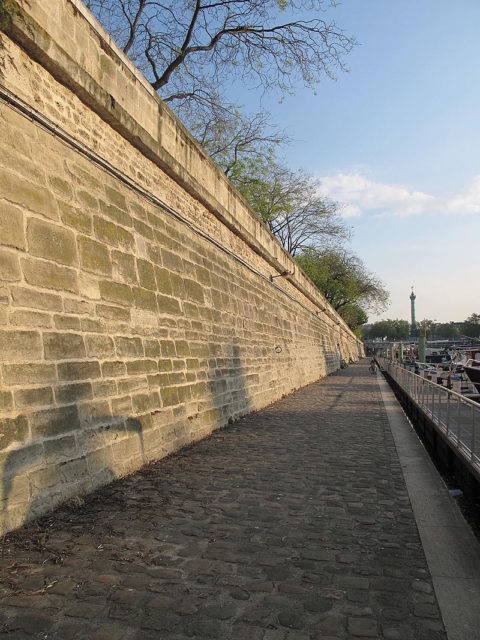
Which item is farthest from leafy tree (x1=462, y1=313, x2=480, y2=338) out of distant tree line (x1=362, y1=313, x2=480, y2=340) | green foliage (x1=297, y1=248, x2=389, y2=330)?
green foliage (x1=297, y1=248, x2=389, y2=330)

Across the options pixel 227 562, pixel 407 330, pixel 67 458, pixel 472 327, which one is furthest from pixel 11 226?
pixel 407 330

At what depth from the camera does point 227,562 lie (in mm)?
3113

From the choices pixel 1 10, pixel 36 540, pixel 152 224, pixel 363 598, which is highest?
pixel 1 10

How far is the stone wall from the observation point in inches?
153

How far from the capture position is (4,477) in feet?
11.3

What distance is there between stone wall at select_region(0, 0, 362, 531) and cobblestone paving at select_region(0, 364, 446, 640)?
1.81 ft

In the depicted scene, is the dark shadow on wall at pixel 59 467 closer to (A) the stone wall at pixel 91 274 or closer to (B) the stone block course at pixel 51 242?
(A) the stone wall at pixel 91 274

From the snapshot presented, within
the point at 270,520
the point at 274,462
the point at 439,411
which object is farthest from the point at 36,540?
the point at 439,411

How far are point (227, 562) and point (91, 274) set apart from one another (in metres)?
3.13

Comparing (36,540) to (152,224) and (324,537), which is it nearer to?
(324,537)

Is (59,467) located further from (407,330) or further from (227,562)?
(407,330)

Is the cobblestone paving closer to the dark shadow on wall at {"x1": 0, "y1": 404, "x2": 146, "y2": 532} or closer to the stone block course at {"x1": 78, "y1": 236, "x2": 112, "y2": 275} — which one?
the dark shadow on wall at {"x1": 0, "y1": 404, "x2": 146, "y2": 532}

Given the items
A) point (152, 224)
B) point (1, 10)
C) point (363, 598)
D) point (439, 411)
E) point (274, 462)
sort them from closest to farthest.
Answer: point (363, 598) → point (1, 10) → point (274, 462) → point (152, 224) → point (439, 411)

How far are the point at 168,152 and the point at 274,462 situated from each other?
489cm
